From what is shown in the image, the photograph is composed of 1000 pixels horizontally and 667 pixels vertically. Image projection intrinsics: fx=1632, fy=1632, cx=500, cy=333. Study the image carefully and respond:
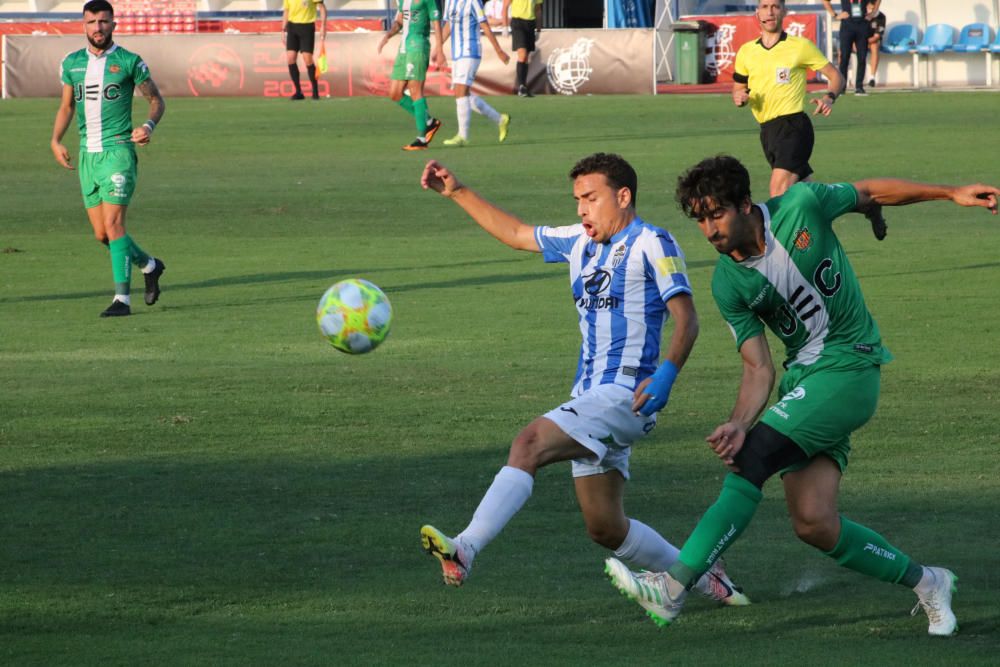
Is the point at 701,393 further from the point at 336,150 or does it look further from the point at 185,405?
the point at 336,150

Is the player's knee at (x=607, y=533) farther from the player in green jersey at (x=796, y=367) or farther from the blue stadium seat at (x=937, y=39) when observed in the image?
the blue stadium seat at (x=937, y=39)

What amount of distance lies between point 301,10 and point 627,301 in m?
27.6

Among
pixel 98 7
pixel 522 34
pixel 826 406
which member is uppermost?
pixel 98 7

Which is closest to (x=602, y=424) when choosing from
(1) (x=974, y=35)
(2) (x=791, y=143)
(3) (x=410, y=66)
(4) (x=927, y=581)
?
(4) (x=927, y=581)

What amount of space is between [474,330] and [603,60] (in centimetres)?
2410

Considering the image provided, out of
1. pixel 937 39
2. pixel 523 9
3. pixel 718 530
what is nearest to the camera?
pixel 718 530

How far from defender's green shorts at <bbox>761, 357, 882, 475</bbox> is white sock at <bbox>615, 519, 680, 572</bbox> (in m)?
0.69

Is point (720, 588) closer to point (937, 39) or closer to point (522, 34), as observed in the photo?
point (522, 34)

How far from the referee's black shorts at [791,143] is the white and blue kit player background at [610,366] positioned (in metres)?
9.06

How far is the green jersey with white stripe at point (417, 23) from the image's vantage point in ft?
79.0

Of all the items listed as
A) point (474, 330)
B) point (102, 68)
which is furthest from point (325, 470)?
point (102, 68)

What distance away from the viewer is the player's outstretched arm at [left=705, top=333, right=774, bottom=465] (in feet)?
17.4

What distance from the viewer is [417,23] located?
24.2 meters

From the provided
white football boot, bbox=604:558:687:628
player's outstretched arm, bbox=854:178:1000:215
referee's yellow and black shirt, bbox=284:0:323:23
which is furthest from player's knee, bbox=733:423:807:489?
referee's yellow and black shirt, bbox=284:0:323:23
